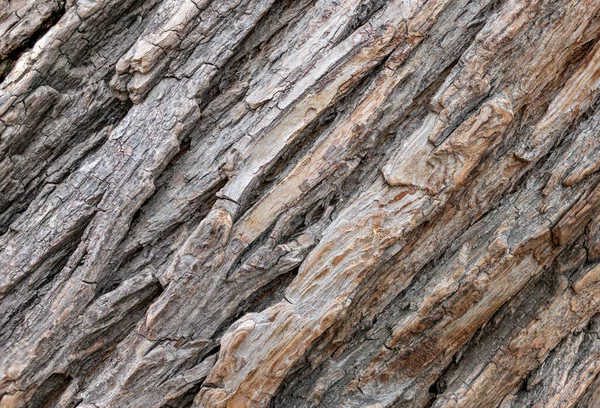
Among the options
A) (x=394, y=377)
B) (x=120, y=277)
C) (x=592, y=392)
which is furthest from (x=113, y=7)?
(x=592, y=392)

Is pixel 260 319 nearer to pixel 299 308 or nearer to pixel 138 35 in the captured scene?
pixel 299 308

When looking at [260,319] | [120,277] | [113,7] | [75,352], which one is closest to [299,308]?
[260,319]

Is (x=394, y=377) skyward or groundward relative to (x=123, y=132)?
groundward

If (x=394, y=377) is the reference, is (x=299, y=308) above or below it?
above

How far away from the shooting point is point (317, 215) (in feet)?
21.0

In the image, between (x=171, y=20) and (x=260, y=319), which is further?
(x=171, y=20)

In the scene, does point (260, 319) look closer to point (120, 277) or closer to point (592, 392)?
point (120, 277)

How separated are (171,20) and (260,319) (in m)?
3.48

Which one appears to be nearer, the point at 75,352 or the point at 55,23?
the point at 75,352

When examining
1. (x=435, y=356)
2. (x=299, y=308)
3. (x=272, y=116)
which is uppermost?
(x=272, y=116)

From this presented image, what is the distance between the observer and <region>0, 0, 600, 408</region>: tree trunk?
6.15 m

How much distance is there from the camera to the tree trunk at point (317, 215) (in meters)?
6.15

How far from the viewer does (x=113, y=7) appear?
266 inches

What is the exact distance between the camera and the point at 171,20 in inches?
258
